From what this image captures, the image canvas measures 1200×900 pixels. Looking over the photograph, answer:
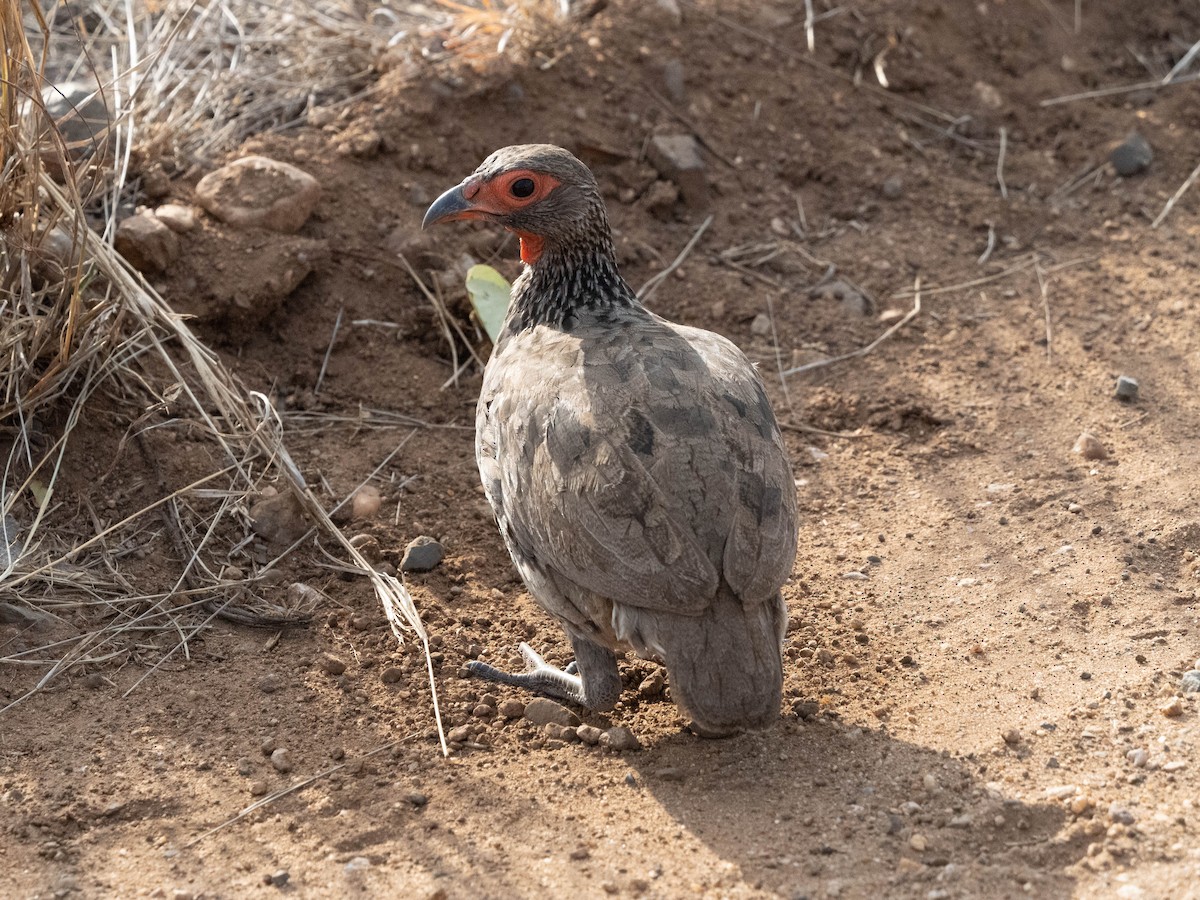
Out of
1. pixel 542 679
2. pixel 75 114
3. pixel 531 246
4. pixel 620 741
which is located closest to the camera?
pixel 620 741

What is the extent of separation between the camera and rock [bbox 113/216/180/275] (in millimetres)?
6008

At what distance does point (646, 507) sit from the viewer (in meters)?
4.04

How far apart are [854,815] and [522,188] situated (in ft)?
8.67

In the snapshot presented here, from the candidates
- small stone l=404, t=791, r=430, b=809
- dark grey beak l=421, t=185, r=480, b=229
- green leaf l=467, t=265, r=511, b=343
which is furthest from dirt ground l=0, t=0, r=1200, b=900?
dark grey beak l=421, t=185, r=480, b=229

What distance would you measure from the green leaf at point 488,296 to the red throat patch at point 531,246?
76cm

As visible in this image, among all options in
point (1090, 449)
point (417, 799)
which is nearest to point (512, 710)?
point (417, 799)

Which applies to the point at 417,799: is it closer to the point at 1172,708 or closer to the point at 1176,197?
the point at 1172,708

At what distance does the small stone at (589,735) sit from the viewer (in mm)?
4445

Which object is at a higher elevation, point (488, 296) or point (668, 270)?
point (488, 296)

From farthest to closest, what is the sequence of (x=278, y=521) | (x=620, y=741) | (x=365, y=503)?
(x=365, y=503)
(x=278, y=521)
(x=620, y=741)

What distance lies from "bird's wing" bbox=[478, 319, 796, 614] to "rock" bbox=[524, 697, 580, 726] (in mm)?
549

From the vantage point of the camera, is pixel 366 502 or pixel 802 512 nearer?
pixel 366 502

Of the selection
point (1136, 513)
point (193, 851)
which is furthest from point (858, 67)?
point (193, 851)

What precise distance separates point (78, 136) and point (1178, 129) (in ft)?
21.4
